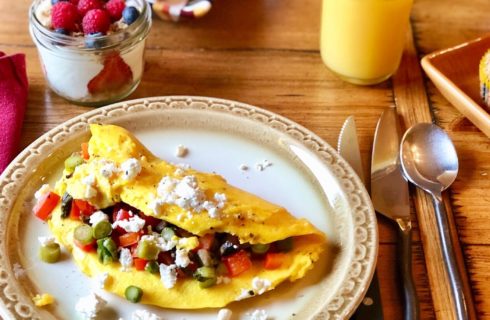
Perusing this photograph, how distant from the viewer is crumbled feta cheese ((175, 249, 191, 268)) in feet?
4.44

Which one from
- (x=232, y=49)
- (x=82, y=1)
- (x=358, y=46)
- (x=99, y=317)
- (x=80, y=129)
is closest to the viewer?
(x=99, y=317)

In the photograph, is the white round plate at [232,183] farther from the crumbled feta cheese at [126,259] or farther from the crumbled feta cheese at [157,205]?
the crumbled feta cheese at [157,205]

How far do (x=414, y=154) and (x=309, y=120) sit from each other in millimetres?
322

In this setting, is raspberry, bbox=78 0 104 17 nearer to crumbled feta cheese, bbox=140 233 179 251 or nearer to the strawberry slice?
the strawberry slice

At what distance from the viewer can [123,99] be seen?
75.5 inches

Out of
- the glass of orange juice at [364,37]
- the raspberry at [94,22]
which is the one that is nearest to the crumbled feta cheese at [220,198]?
the raspberry at [94,22]

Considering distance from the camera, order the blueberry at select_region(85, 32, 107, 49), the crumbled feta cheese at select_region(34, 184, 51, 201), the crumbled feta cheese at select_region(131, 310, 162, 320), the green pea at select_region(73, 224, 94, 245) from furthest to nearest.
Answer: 1. the blueberry at select_region(85, 32, 107, 49)
2. the crumbled feta cheese at select_region(34, 184, 51, 201)
3. the green pea at select_region(73, 224, 94, 245)
4. the crumbled feta cheese at select_region(131, 310, 162, 320)

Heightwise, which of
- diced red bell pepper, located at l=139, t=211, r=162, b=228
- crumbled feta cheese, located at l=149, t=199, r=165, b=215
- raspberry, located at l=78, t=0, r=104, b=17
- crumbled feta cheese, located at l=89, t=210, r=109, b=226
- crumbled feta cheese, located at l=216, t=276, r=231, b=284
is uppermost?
raspberry, located at l=78, t=0, r=104, b=17

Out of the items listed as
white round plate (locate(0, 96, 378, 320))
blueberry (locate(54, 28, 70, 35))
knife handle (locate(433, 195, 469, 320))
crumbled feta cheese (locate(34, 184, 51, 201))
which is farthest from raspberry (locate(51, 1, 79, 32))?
knife handle (locate(433, 195, 469, 320))

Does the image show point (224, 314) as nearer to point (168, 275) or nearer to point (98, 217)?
point (168, 275)

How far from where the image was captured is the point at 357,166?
169 cm

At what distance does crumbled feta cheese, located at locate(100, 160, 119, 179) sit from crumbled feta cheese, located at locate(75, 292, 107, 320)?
0.27m

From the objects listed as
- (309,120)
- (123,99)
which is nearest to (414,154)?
(309,120)

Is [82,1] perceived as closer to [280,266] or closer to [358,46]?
[358,46]
